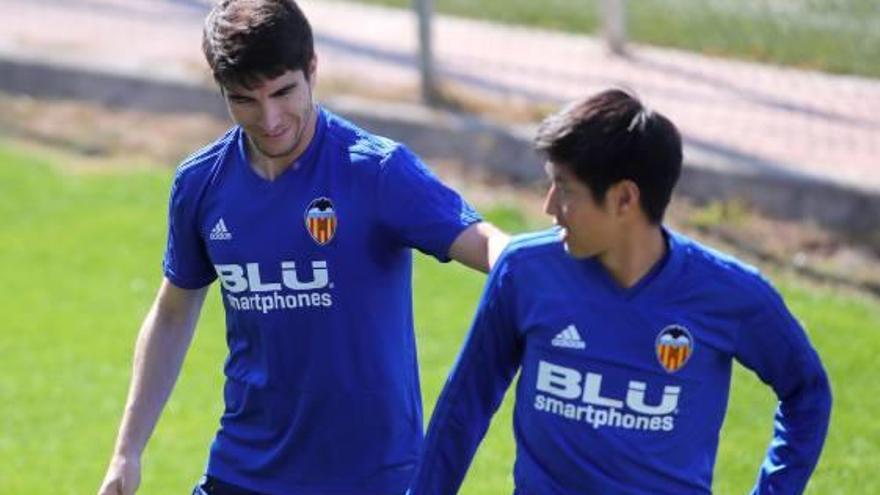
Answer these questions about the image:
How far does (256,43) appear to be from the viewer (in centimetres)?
455

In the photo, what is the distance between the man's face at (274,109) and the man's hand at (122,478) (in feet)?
2.94

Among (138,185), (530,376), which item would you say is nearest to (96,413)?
(138,185)

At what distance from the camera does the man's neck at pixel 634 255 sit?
403cm

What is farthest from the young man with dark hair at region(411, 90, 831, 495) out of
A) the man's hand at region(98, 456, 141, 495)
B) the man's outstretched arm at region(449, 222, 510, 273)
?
the man's hand at region(98, 456, 141, 495)

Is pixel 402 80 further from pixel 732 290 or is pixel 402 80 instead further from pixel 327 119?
pixel 732 290

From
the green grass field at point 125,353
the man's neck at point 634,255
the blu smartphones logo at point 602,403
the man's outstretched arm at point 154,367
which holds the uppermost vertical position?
the man's neck at point 634,255

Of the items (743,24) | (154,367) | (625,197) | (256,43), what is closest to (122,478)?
(154,367)

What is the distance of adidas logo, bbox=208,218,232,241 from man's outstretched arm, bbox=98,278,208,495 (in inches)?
10.2

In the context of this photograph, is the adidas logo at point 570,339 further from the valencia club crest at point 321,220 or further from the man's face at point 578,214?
the valencia club crest at point 321,220

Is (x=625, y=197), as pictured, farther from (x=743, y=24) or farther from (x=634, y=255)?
(x=743, y=24)

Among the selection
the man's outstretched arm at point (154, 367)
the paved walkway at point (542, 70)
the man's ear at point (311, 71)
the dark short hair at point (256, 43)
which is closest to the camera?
the dark short hair at point (256, 43)

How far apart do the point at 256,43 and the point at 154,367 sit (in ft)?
3.36

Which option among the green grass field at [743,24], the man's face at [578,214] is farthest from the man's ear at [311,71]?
the green grass field at [743,24]

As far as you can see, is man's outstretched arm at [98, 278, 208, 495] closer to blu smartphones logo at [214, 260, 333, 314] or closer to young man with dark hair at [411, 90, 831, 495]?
blu smartphones logo at [214, 260, 333, 314]
